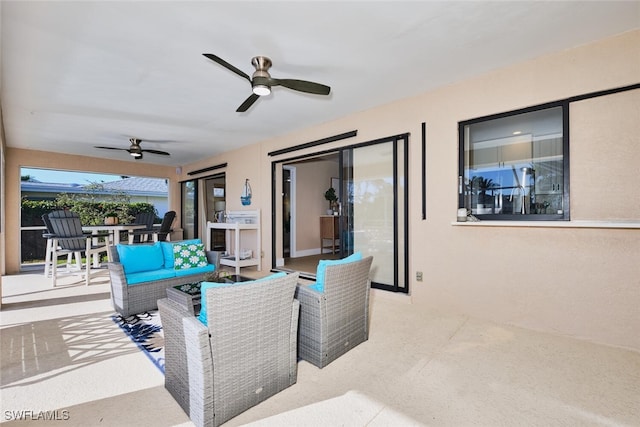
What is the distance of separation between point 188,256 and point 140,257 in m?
0.52

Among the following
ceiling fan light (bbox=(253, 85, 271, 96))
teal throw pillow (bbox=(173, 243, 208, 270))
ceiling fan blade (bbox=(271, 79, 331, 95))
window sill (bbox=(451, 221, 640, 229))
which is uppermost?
ceiling fan blade (bbox=(271, 79, 331, 95))

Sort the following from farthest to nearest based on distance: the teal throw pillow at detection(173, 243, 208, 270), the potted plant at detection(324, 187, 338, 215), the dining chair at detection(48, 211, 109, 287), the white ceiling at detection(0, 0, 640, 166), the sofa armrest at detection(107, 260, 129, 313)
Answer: the potted plant at detection(324, 187, 338, 215), the dining chair at detection(48, 211, 109, 287), the teal throw pillow at detection(173, 243, 208, 270), the sofa armrest at detection(107, 260, 129, 313), the white ceiling at detection(0, 0, 640, 166)

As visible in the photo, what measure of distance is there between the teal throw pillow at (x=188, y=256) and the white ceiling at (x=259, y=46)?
6.10 ft

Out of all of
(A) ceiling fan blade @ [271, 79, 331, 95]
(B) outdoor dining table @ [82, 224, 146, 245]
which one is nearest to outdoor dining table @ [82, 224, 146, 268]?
(B) outdoor dining table @ [82, 224, 146, 245]

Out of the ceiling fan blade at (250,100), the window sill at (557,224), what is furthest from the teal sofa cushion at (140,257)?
the window sill at (557,224)

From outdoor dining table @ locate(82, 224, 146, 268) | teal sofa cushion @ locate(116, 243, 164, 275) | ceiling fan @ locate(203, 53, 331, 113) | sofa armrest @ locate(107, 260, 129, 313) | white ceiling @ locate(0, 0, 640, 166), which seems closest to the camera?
white ceiling @ locate(0, 0, 640, 166)

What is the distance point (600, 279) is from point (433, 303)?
4.94 ft

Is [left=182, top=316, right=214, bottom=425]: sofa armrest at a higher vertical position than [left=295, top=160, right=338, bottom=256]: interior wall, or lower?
lower

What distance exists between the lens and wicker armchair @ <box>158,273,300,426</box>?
152 cm

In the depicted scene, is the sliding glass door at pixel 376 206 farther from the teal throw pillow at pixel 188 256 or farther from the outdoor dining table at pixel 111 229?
the outdoor dining table at pixel 111 229

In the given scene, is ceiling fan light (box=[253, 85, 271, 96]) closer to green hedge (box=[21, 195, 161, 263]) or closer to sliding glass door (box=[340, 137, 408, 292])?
sliding glass door (box=[340, 137, 408, 292])

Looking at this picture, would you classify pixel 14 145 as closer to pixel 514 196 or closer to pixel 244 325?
pixel 244 325

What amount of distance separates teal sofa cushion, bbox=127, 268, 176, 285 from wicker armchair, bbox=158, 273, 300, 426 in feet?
5.65

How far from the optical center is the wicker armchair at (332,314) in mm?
2148
